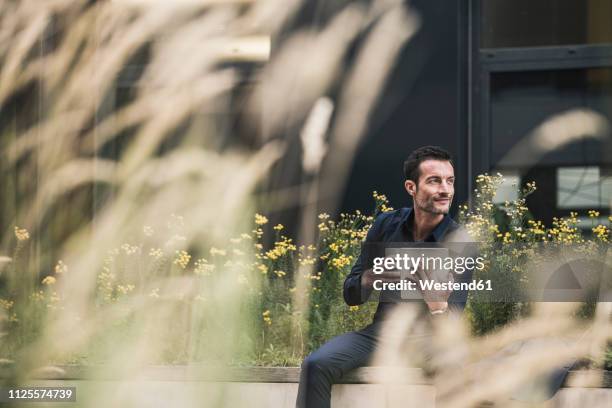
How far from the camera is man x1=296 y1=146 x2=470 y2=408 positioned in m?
3.63

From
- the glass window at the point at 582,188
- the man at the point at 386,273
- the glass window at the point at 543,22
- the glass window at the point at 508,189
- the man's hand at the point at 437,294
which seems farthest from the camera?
the glass window at the point at 543,22

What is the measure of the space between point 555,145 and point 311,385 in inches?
65.5

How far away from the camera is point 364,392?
3.70 metres

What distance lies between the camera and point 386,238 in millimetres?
3723

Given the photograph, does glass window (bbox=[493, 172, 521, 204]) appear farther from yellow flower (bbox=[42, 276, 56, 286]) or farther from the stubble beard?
yellow flower (bbox=[42, 276, 56, 286])

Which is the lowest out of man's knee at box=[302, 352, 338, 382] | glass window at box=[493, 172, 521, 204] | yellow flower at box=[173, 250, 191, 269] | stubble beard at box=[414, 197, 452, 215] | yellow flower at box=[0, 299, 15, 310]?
man's knee at box=[302, 352, 338, 382]

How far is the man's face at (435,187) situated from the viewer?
12.0ft

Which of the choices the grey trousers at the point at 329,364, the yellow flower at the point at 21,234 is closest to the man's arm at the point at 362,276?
the grey trousers at the point at 329,364

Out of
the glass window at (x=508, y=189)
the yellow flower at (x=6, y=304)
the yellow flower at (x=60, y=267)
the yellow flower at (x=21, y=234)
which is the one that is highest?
the glass window at (x=508, y=189)

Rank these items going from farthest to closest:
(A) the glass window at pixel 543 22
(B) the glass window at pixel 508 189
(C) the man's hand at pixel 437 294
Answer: (A) the glass window at pixel 543 22 → (B) the glass window at pixel 508 189 → (C) the man's hand at pixel 437 294

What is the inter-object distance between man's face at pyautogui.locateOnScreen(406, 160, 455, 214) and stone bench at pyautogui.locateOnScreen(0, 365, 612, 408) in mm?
674

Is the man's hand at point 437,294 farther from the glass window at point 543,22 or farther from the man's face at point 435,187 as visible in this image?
the glass window at point 543,22

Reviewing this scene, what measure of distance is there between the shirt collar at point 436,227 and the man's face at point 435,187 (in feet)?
0.13

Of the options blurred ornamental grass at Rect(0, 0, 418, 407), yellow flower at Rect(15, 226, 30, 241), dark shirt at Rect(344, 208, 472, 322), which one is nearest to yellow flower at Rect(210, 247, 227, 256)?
blurred ornamental grass at Rect(0, 0, 418, 407)
